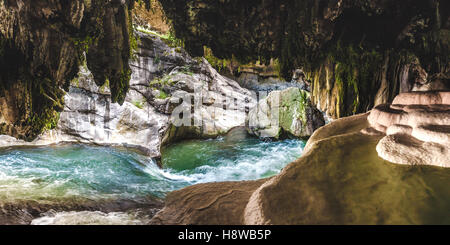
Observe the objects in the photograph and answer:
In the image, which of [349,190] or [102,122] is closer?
[349,190]

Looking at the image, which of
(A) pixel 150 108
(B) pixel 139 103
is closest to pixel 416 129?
(A) pixel 150 108

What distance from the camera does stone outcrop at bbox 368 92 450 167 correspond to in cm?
234

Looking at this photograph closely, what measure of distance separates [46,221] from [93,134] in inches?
313

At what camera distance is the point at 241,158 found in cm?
919

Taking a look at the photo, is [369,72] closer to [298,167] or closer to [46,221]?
[298,167]

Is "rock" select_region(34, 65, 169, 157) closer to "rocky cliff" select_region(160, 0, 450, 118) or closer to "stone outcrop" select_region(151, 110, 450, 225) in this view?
"rocky cliff" select_region(160, 0, 450, 118)

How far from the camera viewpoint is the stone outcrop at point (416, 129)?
234 cm

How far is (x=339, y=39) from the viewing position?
6.01m

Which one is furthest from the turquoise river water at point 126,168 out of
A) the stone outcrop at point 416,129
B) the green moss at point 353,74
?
the stone outcrop at point 416,129

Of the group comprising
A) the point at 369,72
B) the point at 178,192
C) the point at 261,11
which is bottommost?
the point at 178,192

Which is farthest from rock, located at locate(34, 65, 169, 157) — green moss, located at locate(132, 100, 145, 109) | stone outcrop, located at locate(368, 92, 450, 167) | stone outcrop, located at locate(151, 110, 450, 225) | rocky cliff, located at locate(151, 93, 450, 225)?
stone outcrop, located at locate(368, 92, 450, 167)

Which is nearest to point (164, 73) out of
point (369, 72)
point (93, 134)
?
point (93, 134)

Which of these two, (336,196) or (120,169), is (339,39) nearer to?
(336,196)

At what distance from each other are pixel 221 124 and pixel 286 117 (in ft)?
12.5
